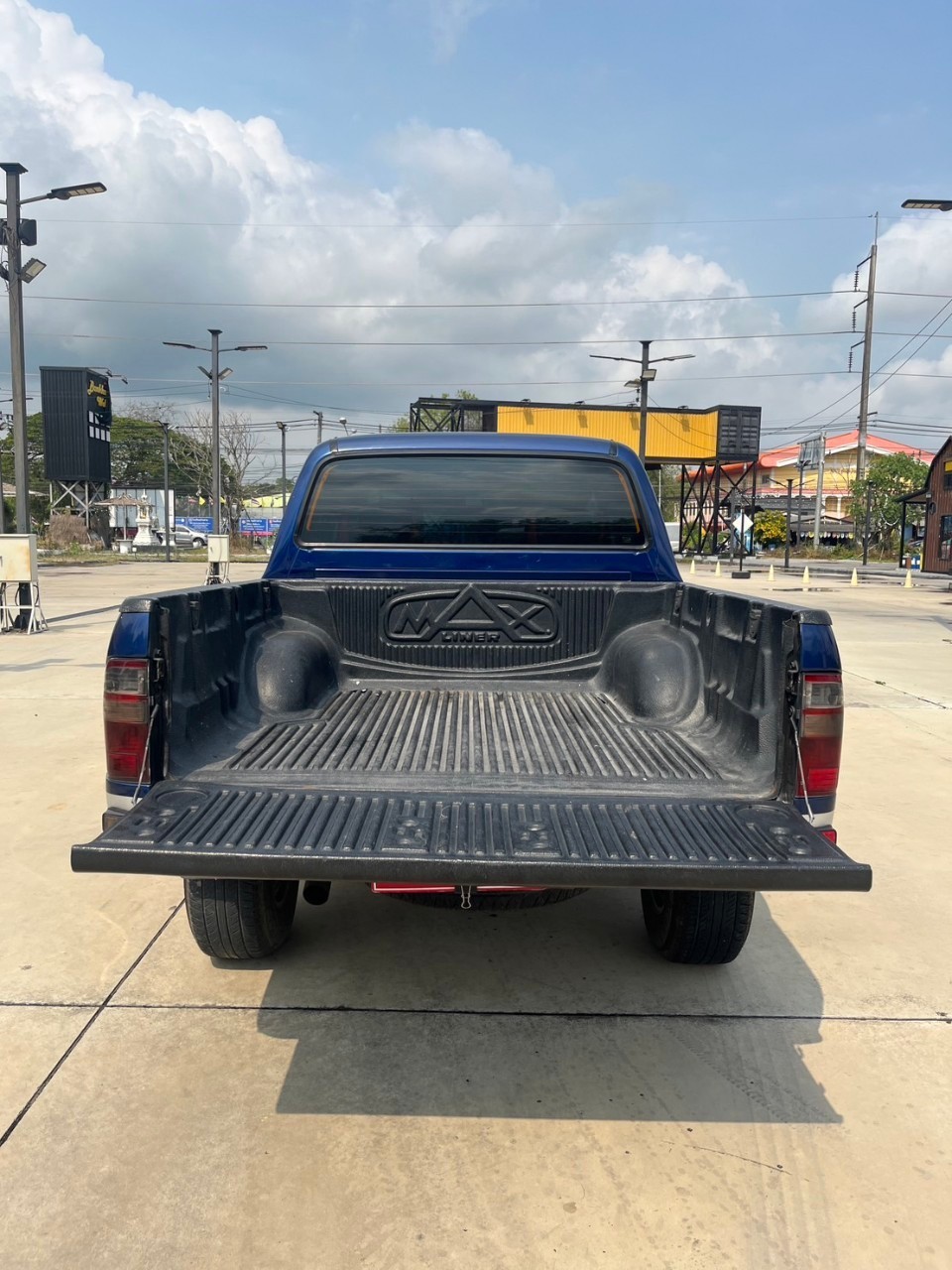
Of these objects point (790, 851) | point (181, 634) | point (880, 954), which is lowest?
point (880, 954)

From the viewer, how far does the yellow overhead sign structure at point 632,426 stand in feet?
125

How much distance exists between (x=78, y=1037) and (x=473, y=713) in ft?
5.85

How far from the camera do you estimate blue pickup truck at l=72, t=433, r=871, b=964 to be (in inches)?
93.9

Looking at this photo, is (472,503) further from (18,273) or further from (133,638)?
(18,273)

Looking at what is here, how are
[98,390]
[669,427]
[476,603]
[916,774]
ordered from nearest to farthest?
[476,603]
[916,774]
[669,427]
[98,390]

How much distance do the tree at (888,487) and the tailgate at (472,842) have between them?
51.7 meters

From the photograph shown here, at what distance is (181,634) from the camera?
3.03 meters

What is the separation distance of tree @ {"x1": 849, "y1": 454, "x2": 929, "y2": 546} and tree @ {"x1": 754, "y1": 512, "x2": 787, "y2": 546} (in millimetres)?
13408

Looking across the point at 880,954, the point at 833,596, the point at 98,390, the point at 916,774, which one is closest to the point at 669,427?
the point at 833,596

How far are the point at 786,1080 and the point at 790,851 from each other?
38.9 inches

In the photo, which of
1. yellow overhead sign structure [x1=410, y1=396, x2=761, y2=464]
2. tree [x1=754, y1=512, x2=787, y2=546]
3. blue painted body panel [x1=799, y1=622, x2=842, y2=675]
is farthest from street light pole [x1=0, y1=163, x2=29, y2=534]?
tree [x1=754, y1=512, x2=787, y2=546]

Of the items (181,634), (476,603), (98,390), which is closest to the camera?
(181,634)

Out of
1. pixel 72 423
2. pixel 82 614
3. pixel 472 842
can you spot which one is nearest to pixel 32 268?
pixel 82 614

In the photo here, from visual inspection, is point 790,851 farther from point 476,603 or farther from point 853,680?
point 853,680
